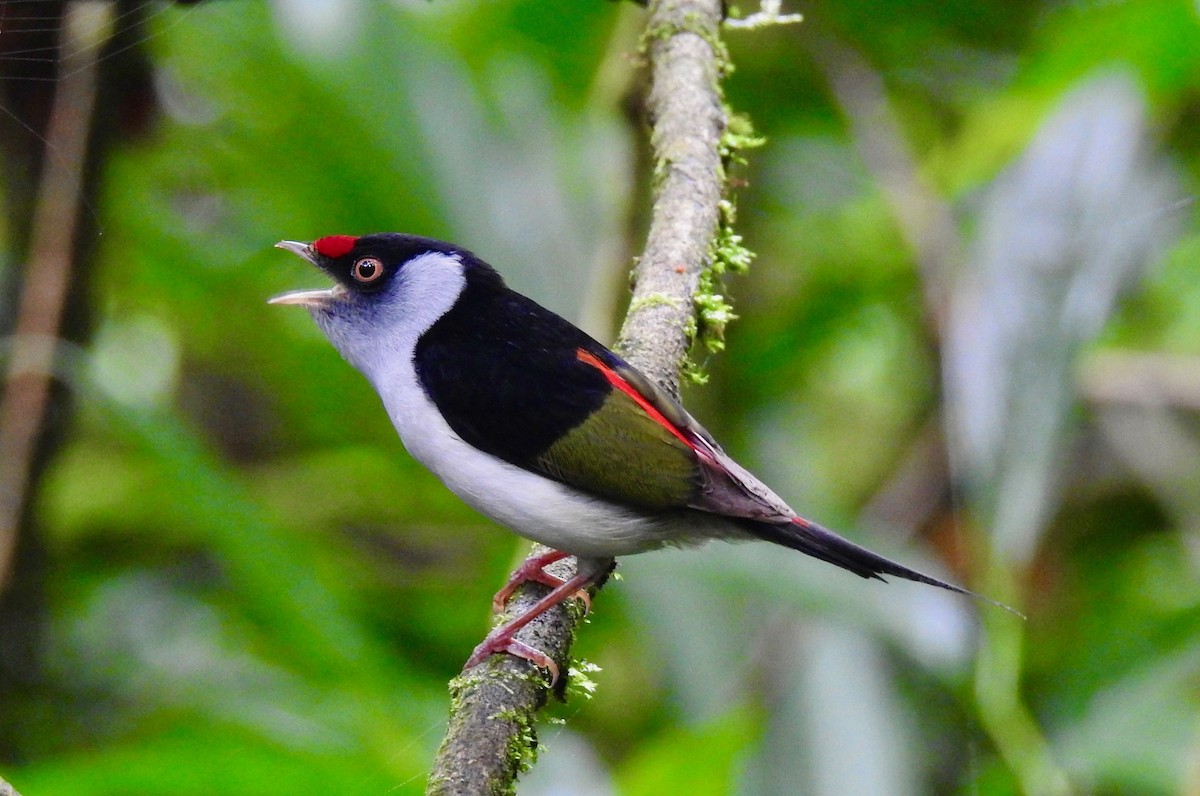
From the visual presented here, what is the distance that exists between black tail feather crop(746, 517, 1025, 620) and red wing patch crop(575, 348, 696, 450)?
0.27 metres

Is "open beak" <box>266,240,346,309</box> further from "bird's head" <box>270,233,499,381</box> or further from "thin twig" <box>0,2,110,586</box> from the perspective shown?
"thin twig" <box>0,2,110,586</box>

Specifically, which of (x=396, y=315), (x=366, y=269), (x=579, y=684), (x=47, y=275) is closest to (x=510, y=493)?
(x=579, y=684)

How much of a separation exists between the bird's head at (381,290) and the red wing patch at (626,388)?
42 centimetres

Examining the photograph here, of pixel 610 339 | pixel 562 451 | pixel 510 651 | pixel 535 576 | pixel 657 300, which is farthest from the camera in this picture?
pixel 610 339

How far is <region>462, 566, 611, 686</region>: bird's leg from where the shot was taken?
265 cm

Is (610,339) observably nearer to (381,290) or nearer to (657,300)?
(657,300)

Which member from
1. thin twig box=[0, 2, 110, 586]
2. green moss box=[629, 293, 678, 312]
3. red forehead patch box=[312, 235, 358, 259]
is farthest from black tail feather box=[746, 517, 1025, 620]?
thin twig box=[0, 2, 110, 586]

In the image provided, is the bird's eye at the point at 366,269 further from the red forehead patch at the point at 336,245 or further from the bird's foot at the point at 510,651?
the bird's foot at the point at 510,651

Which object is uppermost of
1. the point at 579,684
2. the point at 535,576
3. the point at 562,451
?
the point at 562,451

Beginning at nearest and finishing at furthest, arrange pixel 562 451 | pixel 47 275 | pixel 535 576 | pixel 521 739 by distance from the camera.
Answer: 1. pixel 521 739
2. pixel 562 451
3. pixel 535 576
4. pixel 47 275

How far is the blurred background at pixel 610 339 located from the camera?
13.7 feet

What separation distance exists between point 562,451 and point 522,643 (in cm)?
43

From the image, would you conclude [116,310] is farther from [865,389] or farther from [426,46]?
[865,389]

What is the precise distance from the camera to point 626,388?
288cm
